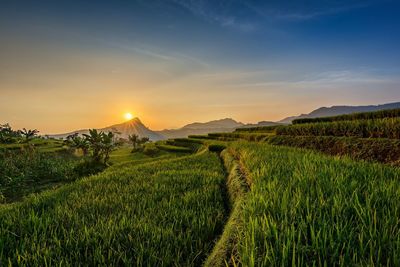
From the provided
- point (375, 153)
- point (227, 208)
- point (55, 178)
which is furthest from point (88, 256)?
point (55, 178)

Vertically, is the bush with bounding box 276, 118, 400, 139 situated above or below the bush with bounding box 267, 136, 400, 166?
above

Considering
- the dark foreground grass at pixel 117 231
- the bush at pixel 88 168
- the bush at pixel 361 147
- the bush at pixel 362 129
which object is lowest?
the bush at pixel 88 168

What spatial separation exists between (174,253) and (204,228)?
75 cm

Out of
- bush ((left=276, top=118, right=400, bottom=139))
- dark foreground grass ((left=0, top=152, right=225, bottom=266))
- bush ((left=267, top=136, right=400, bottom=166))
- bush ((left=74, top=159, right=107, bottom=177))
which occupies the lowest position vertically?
bush ((left=74, top=159, right=107, bottom=177))

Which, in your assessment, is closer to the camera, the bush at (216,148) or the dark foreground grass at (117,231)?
the dark foreground grass at (117,231)

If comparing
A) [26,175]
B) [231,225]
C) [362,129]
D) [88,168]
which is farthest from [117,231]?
[88,168]

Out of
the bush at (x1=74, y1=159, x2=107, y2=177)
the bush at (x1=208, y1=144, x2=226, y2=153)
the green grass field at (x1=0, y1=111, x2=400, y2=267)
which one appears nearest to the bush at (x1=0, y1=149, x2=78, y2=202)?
the bush at (x1=74, y1=159, x2=107, y2=177)

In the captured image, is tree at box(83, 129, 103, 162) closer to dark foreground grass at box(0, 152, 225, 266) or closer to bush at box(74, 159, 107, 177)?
bush at box(74, 159, 107, 177)

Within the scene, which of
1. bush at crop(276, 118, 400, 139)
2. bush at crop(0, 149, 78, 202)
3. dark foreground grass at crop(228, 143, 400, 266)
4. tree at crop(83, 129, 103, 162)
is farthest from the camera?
tree at crop(83, 129, 103, 162)

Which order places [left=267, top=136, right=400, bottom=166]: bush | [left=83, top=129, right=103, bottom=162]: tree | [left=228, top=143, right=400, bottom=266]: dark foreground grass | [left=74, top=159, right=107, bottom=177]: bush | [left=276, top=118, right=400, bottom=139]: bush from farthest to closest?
[left=83, top=129, right=103, bottom=162]: tree < [left=74, top=159, right=107, bottom=177]: bush < [left=276, top=118, right=400, bottom=139]: bush < [left=267, top=136, right=400, bottom=166]: bush < [left=228, top=143, right=400, bottom=266]: dark foreground grass

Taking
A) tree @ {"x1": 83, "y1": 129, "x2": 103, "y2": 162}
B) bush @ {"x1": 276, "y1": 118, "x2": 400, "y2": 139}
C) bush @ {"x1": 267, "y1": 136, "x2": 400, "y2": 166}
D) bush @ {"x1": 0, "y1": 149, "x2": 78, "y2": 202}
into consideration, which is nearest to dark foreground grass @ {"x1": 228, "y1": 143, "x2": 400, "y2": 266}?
bush @ {"x1": 267, "y1": 136, "x2": 400, "y2": 166}

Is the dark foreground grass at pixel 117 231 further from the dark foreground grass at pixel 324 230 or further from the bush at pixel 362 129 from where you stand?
the bush at pixel 362 129

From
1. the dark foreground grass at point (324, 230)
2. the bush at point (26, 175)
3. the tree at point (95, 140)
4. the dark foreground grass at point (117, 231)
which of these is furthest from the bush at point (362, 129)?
the tree at point (95, 140)

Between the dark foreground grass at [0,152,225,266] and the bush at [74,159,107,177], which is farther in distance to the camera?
the bush at [74,159,107,177]
